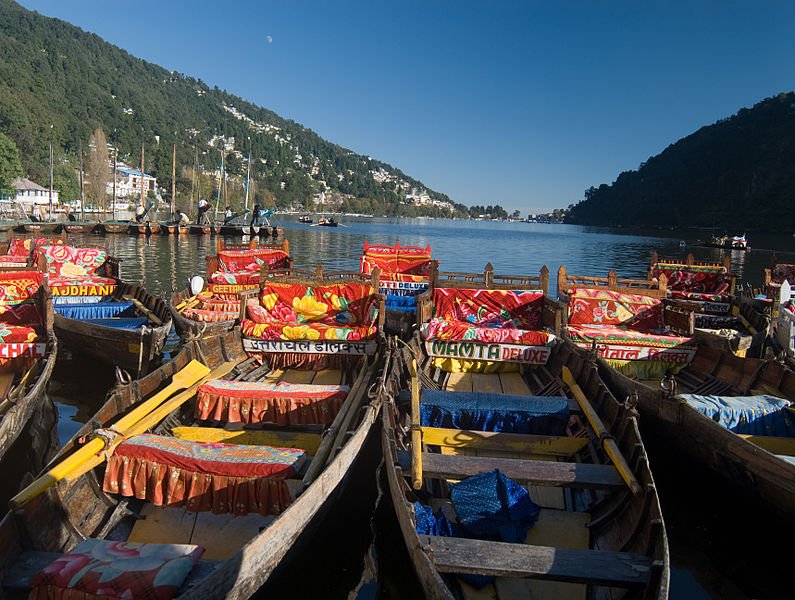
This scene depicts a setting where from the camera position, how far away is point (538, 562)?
4.58m

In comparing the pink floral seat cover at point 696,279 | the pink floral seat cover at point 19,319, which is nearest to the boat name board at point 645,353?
the pink floral seat cover at point 696,279

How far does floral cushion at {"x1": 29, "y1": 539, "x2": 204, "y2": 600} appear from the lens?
3.93 meters

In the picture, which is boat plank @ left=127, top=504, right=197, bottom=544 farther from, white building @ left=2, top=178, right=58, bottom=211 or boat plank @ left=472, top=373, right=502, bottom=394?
white building @ left=2, top=178, right=58, bottom=211

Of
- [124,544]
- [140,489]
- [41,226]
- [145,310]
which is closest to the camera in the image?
[124,544]

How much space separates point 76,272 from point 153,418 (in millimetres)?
13699

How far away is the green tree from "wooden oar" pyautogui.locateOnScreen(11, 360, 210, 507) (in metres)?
79.5

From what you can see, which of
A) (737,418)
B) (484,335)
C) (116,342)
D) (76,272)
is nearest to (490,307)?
(484,335)

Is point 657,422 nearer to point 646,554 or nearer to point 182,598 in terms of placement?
point 646,554

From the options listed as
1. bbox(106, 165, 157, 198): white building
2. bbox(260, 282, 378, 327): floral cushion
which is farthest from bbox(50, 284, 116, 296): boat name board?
bbox(106, 165, 157, 198): white building

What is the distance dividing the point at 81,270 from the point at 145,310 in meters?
4.17

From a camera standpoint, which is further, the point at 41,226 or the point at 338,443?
the point at 41,226

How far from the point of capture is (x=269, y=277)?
12.2 m

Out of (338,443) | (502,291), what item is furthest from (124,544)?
(502,291)

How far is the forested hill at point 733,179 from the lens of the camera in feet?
380
